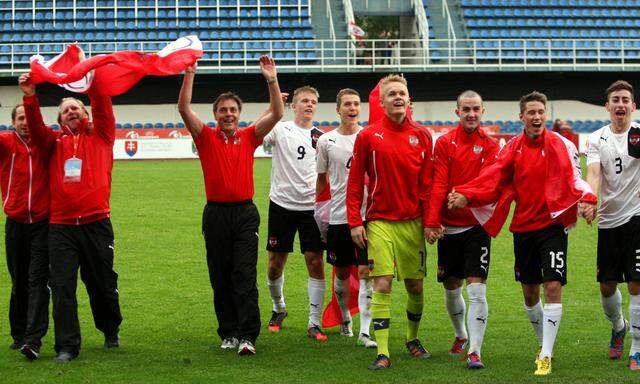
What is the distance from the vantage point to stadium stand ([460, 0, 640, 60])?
41.3 meters

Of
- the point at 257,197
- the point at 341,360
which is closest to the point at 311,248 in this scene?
the point at 341,360

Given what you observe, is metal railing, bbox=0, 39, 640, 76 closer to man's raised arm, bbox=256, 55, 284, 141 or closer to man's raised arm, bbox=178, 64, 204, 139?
man's raised arm, bbox=256, 55, 284, 141

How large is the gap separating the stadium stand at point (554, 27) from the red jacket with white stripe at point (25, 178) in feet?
110

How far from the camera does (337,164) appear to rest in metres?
8.73

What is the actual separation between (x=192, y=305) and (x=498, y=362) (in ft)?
12.9

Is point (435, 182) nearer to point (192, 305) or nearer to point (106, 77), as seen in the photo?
point (106, 77)

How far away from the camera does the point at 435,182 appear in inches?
305

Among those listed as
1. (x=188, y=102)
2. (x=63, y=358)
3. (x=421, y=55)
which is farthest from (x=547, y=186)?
(x=421, y=55)

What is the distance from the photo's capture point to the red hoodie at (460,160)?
→ 7.82 meters

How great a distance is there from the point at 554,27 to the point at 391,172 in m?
37.9

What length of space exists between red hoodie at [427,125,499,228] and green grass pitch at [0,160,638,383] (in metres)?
1.15

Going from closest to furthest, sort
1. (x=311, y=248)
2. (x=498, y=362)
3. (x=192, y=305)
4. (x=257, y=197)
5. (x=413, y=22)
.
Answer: (x=498, y=362)
(x=311, y=248)
(x=192, y=305)
(x=257, y=197)
(x=413, y=22)

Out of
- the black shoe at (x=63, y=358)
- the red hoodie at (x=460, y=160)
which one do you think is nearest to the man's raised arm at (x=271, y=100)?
the red hoodie at (x=460, y=160)

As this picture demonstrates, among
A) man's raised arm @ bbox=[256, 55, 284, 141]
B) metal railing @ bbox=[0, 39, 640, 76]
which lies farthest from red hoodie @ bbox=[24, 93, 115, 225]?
metal railing @ bbox=[0, 39, 640, 76]
